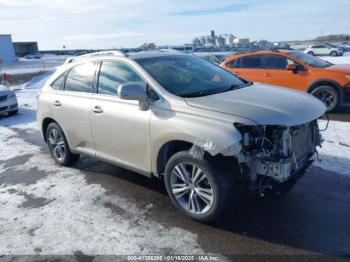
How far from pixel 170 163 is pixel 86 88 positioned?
76.2 inches

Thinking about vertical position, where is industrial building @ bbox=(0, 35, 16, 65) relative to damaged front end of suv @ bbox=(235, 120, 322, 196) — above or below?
above

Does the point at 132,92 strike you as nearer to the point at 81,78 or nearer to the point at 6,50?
the point at 81,78

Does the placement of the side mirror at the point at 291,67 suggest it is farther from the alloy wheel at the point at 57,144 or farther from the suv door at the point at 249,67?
the alloy wheel at the point at 57,144

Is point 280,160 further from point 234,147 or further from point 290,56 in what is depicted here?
point 290,56

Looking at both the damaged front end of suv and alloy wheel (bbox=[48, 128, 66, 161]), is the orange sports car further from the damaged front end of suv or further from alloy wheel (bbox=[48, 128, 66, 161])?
alloy wheel (bbox=[48, 128, 66, 161])

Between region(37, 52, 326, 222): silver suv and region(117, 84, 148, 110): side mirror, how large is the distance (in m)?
0.01

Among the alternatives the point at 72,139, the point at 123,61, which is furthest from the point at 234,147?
the point at 72,139

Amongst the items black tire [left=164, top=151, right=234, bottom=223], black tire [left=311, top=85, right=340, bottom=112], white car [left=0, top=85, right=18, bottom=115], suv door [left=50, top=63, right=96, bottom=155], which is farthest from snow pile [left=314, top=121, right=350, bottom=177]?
white car [left=0, top=85, right=18, bottom=115]

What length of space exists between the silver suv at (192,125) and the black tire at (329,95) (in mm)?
4720

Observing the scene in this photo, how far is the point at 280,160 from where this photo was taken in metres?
3.23

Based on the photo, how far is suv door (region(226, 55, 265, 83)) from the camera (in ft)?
31.1

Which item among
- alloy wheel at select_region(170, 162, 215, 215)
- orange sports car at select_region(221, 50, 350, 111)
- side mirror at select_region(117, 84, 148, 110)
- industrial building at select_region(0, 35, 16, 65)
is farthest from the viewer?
industrial building at select_region(0, 35, 16, 65)

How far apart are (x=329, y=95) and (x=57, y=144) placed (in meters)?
6.72

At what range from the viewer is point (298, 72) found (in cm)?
882
